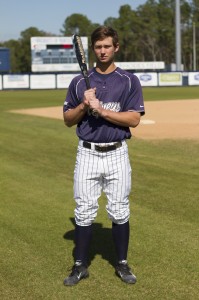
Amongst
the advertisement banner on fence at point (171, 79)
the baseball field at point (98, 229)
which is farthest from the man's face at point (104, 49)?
the advertisement banner on fence at point (171, 79)

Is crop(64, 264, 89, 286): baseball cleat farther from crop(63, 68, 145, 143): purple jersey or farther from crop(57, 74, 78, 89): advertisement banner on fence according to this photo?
crop(57, 74, 78, 89): advertisement banner on fence

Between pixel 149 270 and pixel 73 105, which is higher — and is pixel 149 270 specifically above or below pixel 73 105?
below

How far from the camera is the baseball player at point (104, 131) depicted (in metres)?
3.95

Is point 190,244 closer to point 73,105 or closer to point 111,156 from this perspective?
point 111,156

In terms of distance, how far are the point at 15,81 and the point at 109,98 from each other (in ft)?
153

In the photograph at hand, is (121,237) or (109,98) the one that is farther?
(121,237)

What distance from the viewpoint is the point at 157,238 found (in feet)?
17.5

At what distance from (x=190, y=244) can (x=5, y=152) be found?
729cm

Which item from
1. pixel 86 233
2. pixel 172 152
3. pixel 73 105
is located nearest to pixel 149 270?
pixel 86 233

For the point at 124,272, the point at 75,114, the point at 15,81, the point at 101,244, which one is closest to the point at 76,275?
the point at 124,272

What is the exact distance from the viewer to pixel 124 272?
13.9 ft

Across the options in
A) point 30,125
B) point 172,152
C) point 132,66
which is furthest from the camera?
point 132,66

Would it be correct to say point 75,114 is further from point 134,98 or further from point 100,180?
point 100,180

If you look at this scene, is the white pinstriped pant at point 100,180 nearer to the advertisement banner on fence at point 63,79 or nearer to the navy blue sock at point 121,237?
the navy blue sock at point 121,237
